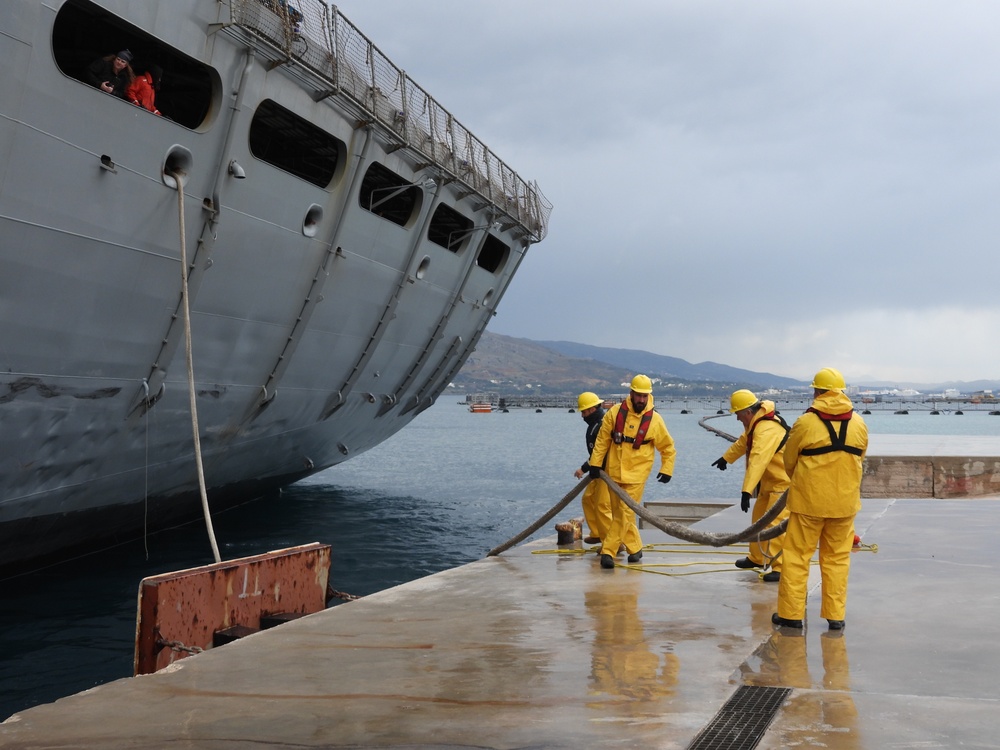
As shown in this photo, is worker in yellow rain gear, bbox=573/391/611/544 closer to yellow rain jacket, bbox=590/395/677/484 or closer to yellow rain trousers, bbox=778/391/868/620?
yellow rain jacket, bbox=590/395/677/484

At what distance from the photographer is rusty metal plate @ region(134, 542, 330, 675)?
6531mm

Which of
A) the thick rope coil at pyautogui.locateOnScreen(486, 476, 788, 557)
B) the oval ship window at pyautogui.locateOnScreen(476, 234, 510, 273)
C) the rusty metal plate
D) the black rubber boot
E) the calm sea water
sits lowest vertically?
the calm sea water

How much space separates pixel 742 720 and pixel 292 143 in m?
12.9

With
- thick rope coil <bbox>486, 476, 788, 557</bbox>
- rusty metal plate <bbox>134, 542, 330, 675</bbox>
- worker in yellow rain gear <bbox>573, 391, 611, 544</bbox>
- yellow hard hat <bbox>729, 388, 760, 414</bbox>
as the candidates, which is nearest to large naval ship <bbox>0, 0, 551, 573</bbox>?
rusty metal plate <bbox>134, 542, 330, 675</bbox>

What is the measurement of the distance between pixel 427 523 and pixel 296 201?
34.2 feet

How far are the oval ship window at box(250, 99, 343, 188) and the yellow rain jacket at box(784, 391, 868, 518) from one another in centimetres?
885

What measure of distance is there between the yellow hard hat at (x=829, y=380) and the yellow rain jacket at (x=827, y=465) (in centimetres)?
14

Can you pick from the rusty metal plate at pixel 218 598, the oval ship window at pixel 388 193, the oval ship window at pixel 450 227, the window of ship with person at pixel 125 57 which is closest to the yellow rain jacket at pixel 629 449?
the rusty metal plate at pixel 218 598

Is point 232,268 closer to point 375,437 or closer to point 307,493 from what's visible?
point 375,437

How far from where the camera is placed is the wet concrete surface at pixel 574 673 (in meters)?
3.86

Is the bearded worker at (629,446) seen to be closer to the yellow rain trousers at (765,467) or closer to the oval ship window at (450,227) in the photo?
the yellow rain trousers at (765,467)

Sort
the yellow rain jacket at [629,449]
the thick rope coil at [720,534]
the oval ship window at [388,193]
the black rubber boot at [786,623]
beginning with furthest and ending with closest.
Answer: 1. the oval ship window at [388,193]
2. the yellow rain jacket at [629,449]
3. the thick rope coil at [720,534]
4. the black rubber boot at [786,623]

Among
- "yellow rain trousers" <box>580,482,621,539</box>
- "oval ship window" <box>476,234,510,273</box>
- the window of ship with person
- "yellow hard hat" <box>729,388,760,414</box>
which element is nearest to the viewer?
"yellow hard hat" <box>729,388,760,414</box>

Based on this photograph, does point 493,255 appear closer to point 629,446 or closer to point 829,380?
point 629,446
